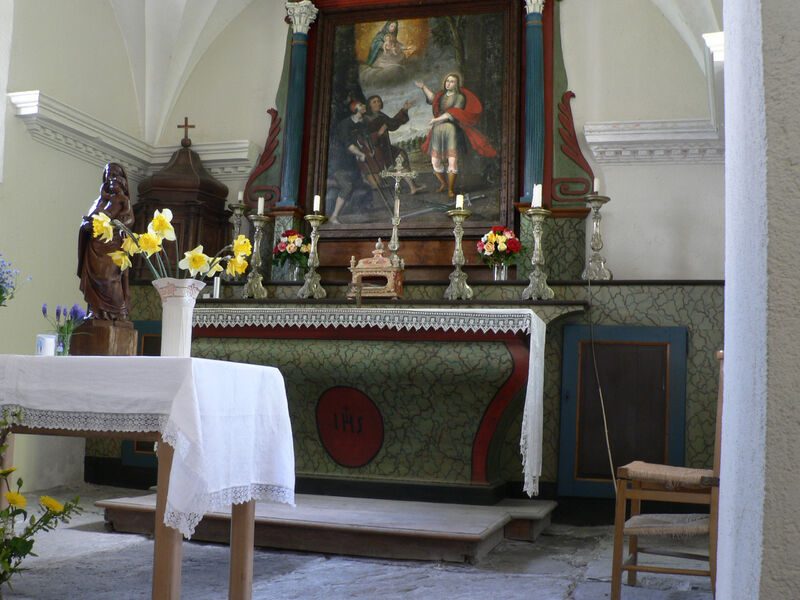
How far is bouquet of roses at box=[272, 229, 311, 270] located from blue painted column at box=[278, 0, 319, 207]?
41 centimetres

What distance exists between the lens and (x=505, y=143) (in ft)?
25.5

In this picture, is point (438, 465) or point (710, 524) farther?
point (438, 465)

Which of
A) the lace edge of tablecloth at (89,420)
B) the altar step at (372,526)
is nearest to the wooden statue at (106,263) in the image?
the lace edge of tablecloth at (89,420)

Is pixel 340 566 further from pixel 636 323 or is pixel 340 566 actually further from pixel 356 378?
pixel 636 323

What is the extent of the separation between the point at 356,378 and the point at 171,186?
2.96 m

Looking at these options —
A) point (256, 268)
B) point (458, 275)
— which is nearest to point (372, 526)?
point (458, 275)

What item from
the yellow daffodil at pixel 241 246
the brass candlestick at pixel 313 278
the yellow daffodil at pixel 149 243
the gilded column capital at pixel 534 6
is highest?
the gilded column capital at pixel 534 6

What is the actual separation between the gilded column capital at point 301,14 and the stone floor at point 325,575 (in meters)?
4.94

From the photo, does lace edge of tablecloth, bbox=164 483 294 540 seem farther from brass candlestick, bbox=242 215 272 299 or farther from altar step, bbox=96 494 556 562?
brass candlestick, bbox=242 215 272 299

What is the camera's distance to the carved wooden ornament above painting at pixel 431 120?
7.71 m

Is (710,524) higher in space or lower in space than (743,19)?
lower

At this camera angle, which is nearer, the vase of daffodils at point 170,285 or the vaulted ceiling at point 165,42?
the vase of daffodils at point 170,285

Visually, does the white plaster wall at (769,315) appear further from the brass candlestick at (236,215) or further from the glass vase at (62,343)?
the brass candlestick at (236,215)

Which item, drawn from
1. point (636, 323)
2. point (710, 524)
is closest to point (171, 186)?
point (636, 323)
